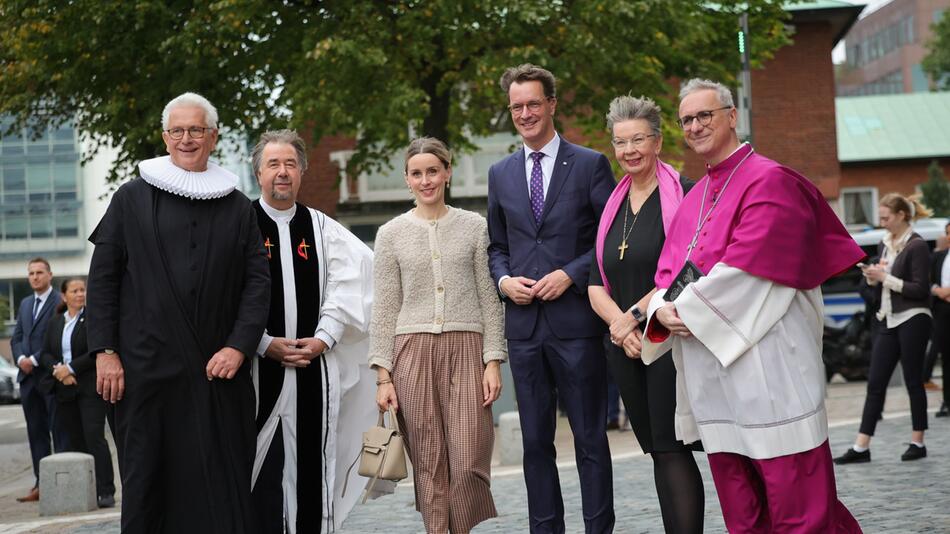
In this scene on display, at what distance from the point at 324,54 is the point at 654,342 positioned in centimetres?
1330

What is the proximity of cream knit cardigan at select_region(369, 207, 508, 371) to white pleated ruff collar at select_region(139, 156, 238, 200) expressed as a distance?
930 millimetres

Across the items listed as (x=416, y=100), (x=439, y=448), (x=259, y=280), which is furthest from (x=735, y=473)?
(x=416, y=100)

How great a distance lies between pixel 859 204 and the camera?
1826 inches

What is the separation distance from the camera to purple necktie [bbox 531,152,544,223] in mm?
6617

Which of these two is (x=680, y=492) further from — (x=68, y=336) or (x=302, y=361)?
(x=68, y=336)

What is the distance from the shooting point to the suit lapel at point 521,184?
21.7 feet

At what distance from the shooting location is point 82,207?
62.0 m

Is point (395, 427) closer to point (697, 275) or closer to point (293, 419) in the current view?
point (293, 419)

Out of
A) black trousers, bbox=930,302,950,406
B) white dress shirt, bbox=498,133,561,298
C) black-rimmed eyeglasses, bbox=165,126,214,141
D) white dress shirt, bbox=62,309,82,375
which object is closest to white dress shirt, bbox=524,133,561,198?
white dress shirt, bbox=498,133,561,298

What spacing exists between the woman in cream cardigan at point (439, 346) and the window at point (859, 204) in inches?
1588

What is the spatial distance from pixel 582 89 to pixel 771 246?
1521cm

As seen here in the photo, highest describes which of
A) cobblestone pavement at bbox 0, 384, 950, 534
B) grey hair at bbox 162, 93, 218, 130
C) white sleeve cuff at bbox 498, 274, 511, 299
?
grey hair at bbox 162, 93, 218, 130

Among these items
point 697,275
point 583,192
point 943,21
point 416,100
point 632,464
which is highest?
point 943,21

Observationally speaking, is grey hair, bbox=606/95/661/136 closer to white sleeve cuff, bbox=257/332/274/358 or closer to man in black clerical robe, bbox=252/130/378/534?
man in black clerical robe, bbox=252/130/378/534
